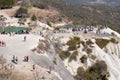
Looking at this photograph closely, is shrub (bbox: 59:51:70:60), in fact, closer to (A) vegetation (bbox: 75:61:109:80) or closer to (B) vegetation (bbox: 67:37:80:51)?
(B) vegetation (bbox: 67:37:80:51)

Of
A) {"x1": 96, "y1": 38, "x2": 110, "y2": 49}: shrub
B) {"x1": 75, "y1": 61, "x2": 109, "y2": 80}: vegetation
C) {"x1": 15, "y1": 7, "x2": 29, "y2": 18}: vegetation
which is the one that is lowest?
{"x1": 15, "y1": 7, "x2": 29, "y2": 18}: vegetation

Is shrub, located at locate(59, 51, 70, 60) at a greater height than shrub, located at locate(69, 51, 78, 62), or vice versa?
shrub, located at locate(59, 51, 70, 60)

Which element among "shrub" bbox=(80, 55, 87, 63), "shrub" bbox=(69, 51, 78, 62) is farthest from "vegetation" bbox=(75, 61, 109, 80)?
"shrub" bbox=(69, 51, 78, 62)

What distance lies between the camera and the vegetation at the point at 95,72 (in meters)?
74.2

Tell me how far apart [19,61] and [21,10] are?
215 feet

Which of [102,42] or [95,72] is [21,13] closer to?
[102,42]

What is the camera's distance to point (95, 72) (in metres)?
76.6

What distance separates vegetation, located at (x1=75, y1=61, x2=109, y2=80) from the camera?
74.2m

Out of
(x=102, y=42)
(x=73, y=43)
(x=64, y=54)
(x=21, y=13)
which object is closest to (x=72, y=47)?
(x=73, y=43)

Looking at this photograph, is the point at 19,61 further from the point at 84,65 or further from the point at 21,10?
the point at 21,10

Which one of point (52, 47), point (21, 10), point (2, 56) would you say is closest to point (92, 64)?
point (52, 47)

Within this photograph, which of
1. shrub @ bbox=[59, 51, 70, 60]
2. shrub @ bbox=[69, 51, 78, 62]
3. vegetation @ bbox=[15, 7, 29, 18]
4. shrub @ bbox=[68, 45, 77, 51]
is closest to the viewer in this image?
shrub @ bbox=[59, 51, 70, 60]

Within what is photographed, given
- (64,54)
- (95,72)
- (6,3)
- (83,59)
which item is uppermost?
(64,54)

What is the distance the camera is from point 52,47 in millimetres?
A: 71812
